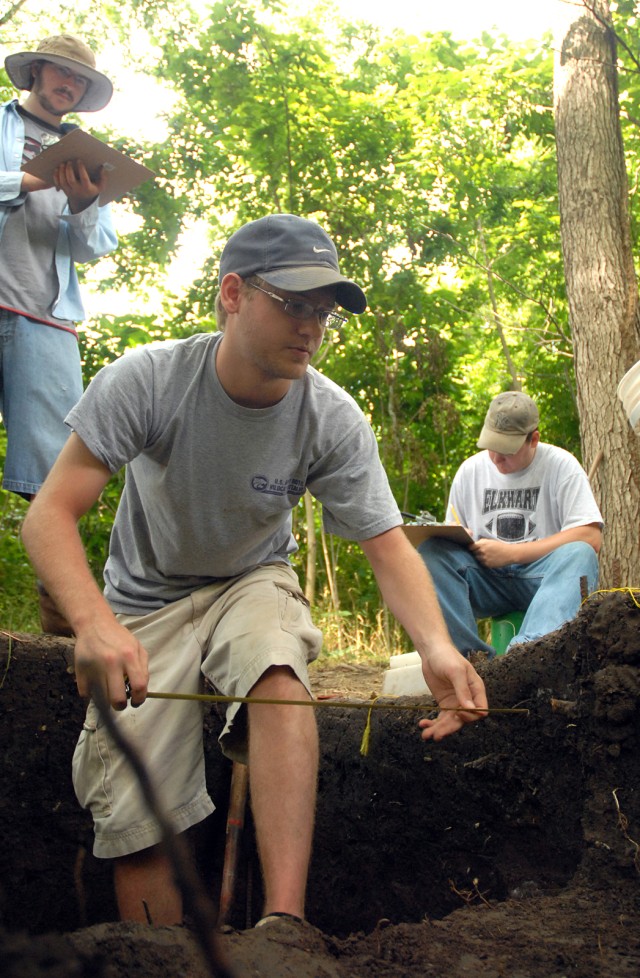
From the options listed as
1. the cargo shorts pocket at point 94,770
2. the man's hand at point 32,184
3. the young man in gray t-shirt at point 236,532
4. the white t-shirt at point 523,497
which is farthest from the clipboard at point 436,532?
the man's hand at point 32,184

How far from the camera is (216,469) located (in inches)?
95.2

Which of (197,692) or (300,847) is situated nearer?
(300,847)

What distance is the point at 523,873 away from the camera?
2760 millimetres

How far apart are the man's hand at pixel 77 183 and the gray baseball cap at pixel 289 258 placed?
1023 millimetres

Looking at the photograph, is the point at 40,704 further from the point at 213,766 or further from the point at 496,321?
the point at 496,321

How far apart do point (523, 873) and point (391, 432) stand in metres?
4.64

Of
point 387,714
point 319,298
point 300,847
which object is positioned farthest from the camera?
point 387,714

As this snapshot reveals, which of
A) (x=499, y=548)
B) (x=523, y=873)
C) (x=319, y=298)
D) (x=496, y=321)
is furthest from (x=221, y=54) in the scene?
(x=523, y=873)

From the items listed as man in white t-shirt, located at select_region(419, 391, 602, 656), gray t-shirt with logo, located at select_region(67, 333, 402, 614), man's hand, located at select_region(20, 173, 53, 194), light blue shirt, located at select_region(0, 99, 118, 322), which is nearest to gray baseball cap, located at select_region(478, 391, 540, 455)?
man in white t-shirt, located at select_region(419, 391, 602, 656)

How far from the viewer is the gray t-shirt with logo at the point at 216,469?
237 cm

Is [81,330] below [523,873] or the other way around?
the other way around

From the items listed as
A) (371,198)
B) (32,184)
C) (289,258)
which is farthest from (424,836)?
(371,198)

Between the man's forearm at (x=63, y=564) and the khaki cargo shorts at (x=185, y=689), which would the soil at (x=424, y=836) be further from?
the man's forearm at (x=63, y=564)

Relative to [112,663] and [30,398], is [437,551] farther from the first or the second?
[112,663]
